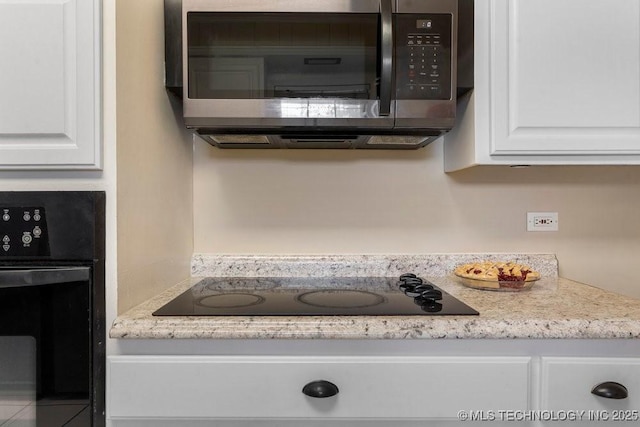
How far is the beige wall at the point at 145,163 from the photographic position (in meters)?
0.94

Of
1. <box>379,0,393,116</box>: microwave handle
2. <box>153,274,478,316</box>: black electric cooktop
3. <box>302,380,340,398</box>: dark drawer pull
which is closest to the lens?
<box>302,380,340,398</box>: dark drawer pull

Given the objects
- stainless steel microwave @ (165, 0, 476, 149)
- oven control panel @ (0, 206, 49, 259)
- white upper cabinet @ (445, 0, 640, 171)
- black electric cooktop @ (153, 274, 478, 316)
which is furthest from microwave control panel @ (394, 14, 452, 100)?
oven control panel @ (0, 206, 49, 259)

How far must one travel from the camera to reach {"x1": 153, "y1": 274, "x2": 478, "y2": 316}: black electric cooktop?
957 mm

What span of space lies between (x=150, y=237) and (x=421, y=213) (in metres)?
0.92

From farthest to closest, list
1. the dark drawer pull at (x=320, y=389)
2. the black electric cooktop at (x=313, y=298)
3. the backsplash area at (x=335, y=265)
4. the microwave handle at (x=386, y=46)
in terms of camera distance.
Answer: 1. the backsplash area at (x=335, y=265)
2. the microwave handle at (x=386, y=46)
3. the black electric cooktop at (x=313, y=298)
4. the dark drawer pull at (x=320, y=389)

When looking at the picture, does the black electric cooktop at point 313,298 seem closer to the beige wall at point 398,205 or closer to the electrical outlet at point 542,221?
the beige wall at point 398,205

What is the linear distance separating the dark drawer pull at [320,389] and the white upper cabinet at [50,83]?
0.66 metres

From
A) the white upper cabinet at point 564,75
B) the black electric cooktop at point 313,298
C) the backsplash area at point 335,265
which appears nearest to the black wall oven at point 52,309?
the black electric cooktop at point 313,298

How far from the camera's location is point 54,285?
2.89ft

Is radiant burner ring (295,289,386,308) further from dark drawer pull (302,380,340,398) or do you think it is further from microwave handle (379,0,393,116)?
microwave handle (379,0,393,116)

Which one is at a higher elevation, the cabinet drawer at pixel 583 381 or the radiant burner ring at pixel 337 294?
the radiant burner ring at pixel 337 294

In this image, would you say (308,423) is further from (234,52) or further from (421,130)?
(234,52)

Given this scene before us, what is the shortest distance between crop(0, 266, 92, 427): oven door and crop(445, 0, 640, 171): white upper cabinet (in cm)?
114

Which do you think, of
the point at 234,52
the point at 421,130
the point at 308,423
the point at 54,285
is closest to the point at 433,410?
the point at 308,423
